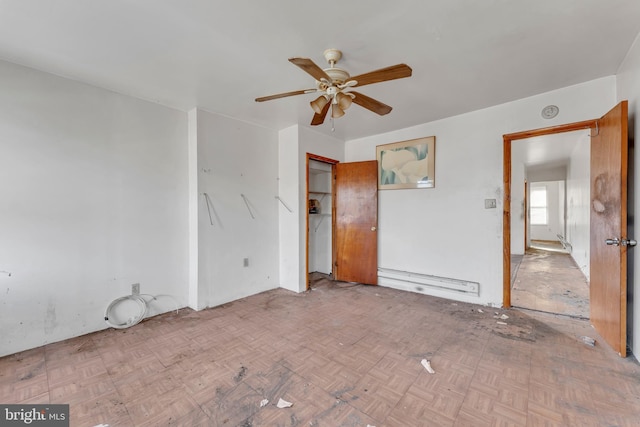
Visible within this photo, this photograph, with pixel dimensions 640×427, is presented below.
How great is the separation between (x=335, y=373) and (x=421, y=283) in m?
2.34

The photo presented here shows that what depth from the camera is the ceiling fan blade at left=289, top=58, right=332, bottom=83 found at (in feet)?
5.32

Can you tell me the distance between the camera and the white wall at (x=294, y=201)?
4004 millimetres

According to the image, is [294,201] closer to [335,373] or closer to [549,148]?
[335,373]

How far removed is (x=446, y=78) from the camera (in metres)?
2.57

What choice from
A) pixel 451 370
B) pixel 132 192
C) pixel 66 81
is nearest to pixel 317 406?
pixel 451 370

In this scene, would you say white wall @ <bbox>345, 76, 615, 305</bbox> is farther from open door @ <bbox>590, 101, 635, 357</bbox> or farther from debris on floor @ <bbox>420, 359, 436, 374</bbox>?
debris on floor @ <bbox>420, 359, 436, 374</bbox>

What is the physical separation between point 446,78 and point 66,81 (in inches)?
142

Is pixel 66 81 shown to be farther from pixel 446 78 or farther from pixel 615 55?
pixel 615 55

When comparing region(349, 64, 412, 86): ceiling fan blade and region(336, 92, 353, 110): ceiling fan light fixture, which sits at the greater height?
region(349, 64, 412, 86): ceiling fan blade

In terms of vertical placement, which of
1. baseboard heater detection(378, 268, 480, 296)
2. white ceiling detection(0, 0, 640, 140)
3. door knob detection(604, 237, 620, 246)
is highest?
white ceiling detection(0, 0, 640, 140)

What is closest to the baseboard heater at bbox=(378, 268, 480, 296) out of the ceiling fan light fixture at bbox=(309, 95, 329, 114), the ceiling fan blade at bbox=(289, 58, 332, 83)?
the ceiling fan light fixture at bbox=(309, 95, 329, 114)

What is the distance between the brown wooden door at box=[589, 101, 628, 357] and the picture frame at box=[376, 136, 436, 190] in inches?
64.6

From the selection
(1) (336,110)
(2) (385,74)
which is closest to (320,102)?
(1) (336,110)

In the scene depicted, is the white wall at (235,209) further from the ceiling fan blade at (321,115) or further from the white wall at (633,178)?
the white wall at (633,178)
